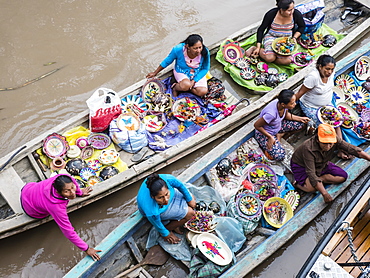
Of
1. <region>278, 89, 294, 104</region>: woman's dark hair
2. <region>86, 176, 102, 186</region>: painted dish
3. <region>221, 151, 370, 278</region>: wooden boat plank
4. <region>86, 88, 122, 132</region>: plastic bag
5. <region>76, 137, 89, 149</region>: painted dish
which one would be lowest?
<region>221, 151, 370, 278</region>: wooden boat plank

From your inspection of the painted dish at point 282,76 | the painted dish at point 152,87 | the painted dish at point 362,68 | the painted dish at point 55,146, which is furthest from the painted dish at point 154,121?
the painted dish at point 362,68

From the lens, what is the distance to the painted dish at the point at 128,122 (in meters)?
4.61

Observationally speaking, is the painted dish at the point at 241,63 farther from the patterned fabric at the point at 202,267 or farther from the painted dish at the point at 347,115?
the patterned fabric at the point at 202,267

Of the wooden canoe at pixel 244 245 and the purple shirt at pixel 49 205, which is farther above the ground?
the purple shirt at pixel 49 205

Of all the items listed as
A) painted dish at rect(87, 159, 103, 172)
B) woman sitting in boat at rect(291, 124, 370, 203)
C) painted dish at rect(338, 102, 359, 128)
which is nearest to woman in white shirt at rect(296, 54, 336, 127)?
painted dish at rect(338, 102, 359, 128)

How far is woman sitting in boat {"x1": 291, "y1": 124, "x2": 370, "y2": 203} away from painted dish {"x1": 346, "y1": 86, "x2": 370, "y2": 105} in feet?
4.36

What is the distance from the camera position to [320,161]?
4.05 metres

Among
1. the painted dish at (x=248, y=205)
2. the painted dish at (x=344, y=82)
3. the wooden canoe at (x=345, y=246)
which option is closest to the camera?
the wooden canoe at (x=345, y=246)

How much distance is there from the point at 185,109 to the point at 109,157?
1.15 m

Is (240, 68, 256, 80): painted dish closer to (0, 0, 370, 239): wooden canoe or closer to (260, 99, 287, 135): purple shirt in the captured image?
(0, 0, 370, 239): wooden canoe

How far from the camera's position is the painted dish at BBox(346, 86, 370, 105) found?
5230 mm

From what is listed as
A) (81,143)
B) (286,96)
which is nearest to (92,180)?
(81,143)

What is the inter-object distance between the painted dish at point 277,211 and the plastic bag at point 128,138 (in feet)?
5.22

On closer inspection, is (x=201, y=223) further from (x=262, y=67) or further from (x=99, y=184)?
(x=262, y=67)
